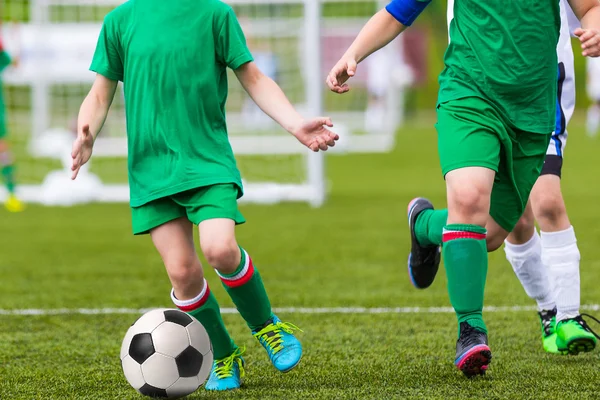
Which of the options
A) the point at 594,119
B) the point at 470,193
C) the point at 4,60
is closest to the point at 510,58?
the point at 470,193

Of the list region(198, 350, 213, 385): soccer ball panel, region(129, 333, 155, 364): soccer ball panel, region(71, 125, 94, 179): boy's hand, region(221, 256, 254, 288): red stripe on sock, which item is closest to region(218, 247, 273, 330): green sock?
region(221, 256, 254, 288): red stripe on sock

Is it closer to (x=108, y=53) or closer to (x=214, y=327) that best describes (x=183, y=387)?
(x=214, y=327)

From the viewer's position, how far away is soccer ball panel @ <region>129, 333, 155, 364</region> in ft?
11.7

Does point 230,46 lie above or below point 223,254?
above

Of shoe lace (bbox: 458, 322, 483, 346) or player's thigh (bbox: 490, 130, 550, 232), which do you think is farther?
player's thigh (bbox: 490, 130, 550, 232)

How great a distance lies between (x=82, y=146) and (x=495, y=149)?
1.46 meters

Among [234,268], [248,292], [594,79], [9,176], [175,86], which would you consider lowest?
[594,79]

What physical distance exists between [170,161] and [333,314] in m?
1.96

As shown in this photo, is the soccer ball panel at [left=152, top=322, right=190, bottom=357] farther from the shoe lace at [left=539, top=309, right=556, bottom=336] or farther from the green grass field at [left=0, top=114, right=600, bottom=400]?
the shoe lace at [left=539, top=309, right=556, bottom=336]

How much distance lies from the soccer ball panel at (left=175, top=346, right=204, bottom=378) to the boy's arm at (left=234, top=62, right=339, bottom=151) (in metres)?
0.81

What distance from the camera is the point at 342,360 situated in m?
4.24

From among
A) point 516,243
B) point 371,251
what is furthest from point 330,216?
point 516,243

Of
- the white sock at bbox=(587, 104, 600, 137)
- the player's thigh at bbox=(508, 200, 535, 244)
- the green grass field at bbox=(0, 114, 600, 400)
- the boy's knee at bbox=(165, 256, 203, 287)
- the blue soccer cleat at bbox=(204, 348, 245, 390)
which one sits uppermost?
the boy's knee at bbox=(165, 256, 203, 287)

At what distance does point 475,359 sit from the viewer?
11.7ft
